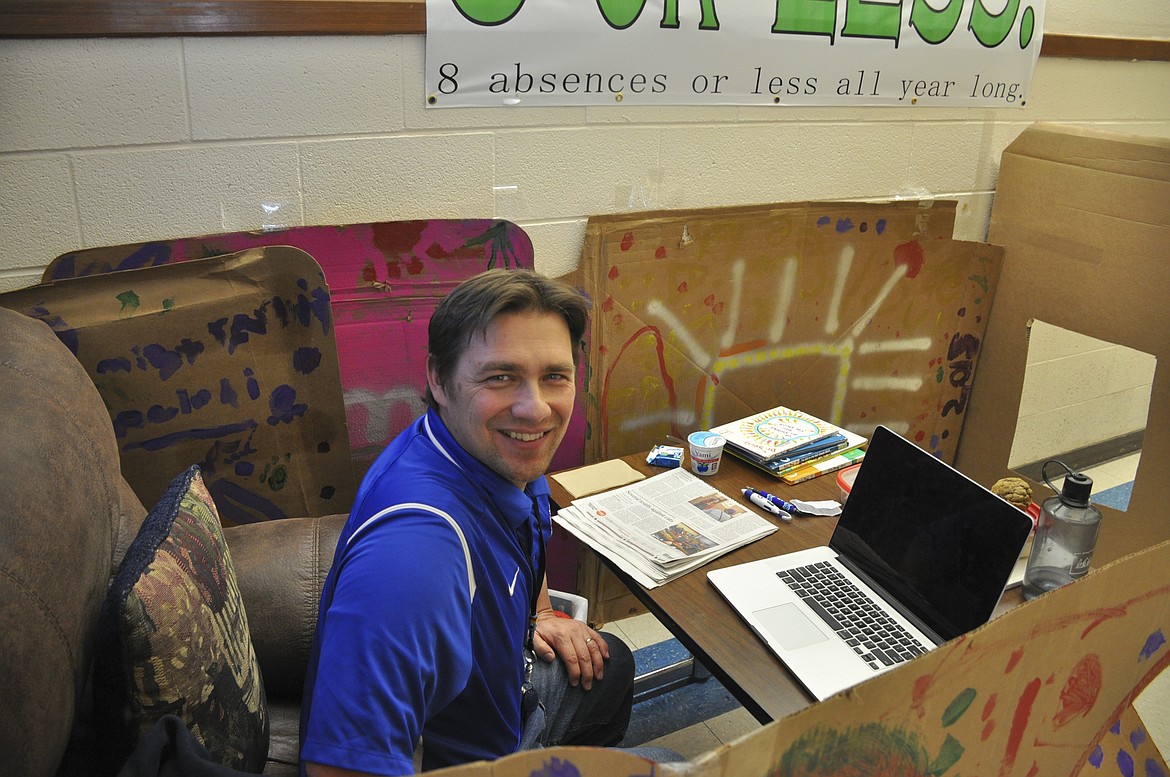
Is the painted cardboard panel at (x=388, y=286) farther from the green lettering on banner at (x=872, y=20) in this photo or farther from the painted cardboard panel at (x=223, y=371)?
the green lettering on banner at (x=872, y=20)

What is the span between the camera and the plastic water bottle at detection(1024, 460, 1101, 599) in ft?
5.10

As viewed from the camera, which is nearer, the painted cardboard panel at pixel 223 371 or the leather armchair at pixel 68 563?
the leather armchair at pixel 68 563

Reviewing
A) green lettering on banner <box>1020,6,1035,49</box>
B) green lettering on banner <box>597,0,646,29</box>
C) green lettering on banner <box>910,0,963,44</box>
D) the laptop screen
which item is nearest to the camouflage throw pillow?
the laptop screen

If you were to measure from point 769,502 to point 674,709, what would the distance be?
0.66 meters

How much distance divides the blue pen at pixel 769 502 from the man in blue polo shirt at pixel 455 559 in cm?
54

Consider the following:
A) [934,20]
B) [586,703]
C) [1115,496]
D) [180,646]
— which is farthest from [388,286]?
[1115,496]

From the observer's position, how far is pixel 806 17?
2268 millimetres

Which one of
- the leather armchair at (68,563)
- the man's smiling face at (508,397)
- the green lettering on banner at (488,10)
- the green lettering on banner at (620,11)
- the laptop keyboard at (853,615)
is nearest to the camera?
the leather armchair at (68,563)

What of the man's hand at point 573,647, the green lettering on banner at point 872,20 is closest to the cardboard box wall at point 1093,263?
the green lettering on banner at point 872,20

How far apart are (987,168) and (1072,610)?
8.42 feet

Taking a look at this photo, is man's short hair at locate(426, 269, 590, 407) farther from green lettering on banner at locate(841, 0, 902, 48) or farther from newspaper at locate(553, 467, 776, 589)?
green lettering on banner at locate(841, 0, 902, 48)

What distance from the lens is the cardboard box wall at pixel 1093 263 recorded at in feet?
7.97

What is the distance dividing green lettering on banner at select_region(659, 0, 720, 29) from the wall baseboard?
A: 217 centimetres

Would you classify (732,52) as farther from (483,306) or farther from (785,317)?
(483,306)
